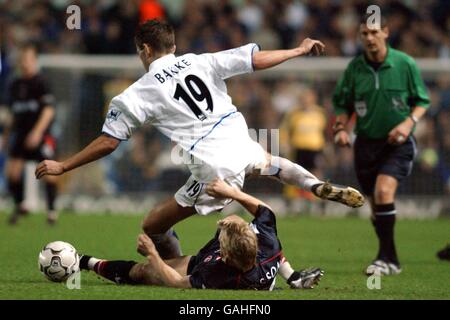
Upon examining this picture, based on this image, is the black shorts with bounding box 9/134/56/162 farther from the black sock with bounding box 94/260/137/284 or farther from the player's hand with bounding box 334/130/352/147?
the black sock with bounding box 94/260/137/284

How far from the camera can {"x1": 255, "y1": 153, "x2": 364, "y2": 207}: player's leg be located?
8.68 metres

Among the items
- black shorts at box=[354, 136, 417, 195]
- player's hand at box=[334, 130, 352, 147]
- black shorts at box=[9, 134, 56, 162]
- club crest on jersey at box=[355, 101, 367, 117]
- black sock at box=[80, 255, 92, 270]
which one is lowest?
black sock at box=[80, 255, 92, 270]

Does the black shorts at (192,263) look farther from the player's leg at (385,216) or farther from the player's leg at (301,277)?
the player's leg at (385,216)

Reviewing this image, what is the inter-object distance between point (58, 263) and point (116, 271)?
458mm

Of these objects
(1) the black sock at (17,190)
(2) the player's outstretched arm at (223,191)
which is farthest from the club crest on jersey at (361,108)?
(1) the black sock at (17,190)

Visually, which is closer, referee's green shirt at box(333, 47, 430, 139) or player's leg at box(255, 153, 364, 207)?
player's leg at box(255, 153, 364, 207)

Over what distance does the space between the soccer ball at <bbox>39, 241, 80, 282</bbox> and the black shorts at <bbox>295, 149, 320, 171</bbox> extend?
33.9ft

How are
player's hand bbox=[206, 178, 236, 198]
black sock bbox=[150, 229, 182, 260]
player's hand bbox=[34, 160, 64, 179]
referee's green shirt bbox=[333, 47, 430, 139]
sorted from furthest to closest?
referee's green shirt bbox=[333, 47, 430, 139] < black sock bbox=[150, 229, 182, 260] < player's hand bbox=[34, 160, 64, 179] < player's hand bbox=[206, 178, 236, 198]

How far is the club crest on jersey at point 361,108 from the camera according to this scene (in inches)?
434

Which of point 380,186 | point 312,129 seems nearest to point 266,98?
point 312,129

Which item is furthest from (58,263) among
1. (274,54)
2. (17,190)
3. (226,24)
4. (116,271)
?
(226,24)

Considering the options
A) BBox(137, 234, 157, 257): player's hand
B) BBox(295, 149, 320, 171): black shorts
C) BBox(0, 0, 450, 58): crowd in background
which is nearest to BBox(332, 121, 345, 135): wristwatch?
BBox(137, 234, 157, 257): player's hand

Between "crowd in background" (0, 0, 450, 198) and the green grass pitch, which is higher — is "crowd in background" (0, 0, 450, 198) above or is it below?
above

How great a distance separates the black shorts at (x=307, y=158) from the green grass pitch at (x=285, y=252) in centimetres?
94
